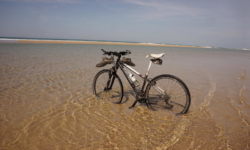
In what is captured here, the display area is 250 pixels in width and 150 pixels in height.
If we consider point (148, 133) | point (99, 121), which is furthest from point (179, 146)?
point (99, 121)

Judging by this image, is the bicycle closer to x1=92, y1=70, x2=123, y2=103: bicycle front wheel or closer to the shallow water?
x1=92, y1=70, x2=123, y2=103: bicycle front wheel

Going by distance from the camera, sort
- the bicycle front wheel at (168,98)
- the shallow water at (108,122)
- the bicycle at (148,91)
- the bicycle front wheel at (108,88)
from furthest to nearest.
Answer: the bicycle front wheel at (108,88)
the bicycle at (148,91)
the bicycle front wheel at (168,98)
the shallow water at (108,122)

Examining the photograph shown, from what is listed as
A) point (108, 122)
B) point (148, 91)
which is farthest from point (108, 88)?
point (108, 122)

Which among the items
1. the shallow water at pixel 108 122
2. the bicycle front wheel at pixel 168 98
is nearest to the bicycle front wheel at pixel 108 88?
the shallow water at pixel 108 122

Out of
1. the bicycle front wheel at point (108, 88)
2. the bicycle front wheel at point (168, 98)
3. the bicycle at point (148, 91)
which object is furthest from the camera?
the bicycle front wheel at point (108, 88)

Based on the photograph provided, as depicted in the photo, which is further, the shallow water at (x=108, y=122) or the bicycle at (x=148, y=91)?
the bicycle at (x=148, y=91)

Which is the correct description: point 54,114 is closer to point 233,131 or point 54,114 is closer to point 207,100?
point 233,131

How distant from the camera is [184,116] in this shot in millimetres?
3734

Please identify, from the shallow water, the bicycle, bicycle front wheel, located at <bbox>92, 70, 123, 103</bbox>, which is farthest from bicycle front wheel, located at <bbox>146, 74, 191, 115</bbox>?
bicycle front wheel, located at <bbox>92, 70, 123, 103</bbox>

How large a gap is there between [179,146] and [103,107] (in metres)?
2.19

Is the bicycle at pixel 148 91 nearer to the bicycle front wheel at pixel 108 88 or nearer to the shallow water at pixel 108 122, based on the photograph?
the bicycle front wheel at pixel 108 88

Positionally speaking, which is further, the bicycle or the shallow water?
the bicycle

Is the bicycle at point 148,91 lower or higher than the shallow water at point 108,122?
higher

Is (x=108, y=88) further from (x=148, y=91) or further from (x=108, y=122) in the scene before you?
(x=108, y=122)
